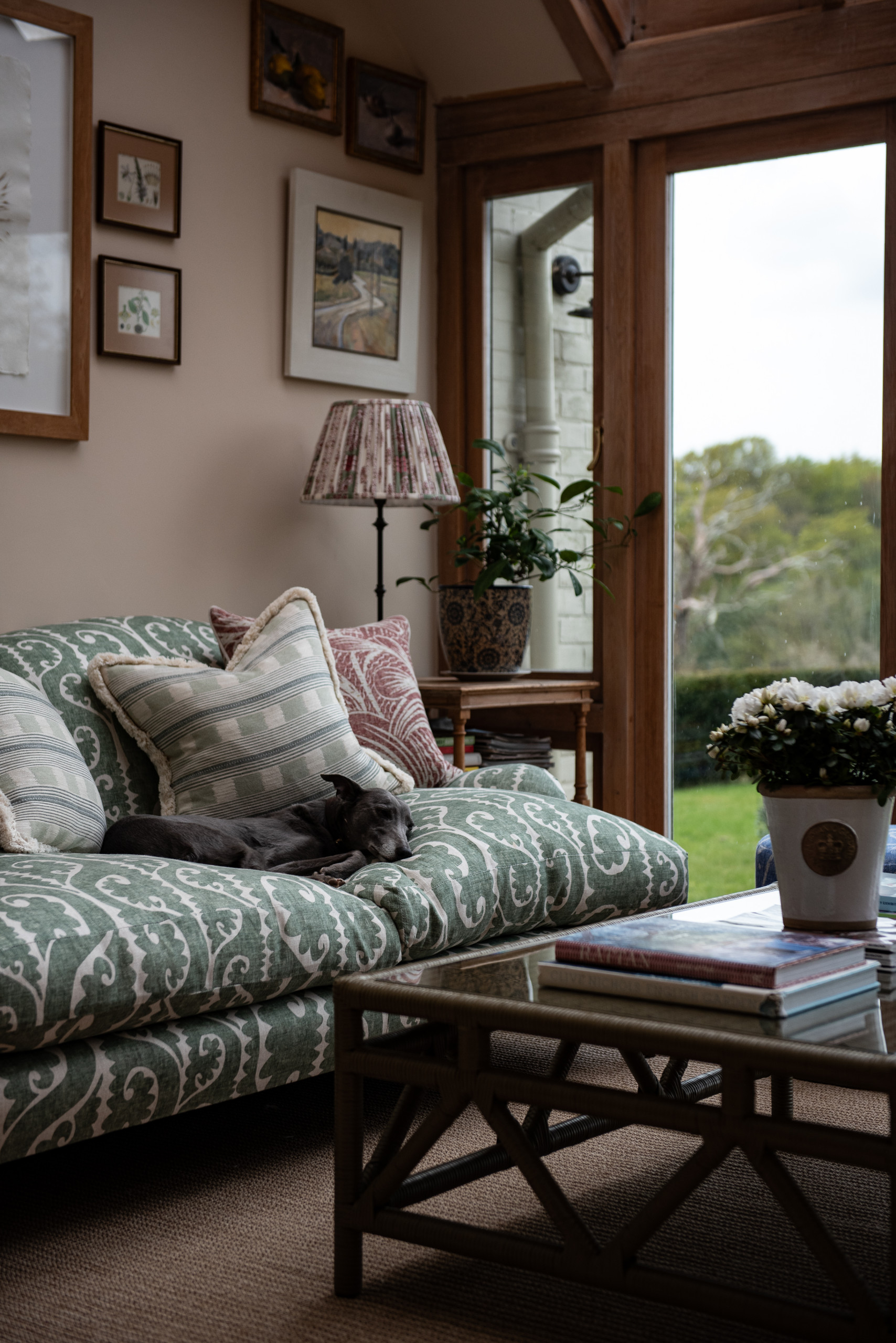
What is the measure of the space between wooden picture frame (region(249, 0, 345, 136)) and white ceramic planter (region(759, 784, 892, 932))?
2.75 metres

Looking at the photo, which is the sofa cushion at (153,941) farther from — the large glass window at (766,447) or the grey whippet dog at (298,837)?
the large glass window at (766,447)

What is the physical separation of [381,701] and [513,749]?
2.92ft

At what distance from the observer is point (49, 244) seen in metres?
3.24

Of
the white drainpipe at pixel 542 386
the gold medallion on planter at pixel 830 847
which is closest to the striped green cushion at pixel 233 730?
the gold medallion on planter at pixel 830 847

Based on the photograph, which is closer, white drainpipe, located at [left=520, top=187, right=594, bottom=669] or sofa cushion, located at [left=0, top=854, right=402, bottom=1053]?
sofa cushion, located at [left=0, top=854, right=402, bottom=1053]

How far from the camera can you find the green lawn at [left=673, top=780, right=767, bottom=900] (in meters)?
3.99

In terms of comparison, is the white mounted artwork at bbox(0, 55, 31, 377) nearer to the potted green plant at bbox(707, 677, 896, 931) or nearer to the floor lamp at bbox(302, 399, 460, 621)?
the floor lamp at bbox(302, 399, 460, 621)

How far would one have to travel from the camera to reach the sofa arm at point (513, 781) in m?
3.02

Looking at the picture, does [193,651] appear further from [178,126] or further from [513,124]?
[513,124]

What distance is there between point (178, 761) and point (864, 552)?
1955mm

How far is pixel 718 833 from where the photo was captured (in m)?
4.02

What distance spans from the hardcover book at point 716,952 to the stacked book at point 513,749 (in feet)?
7.34

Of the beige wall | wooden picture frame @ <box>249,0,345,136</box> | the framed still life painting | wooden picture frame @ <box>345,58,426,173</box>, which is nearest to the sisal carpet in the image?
the beige wall

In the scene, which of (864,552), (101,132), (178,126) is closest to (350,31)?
(178,126)
